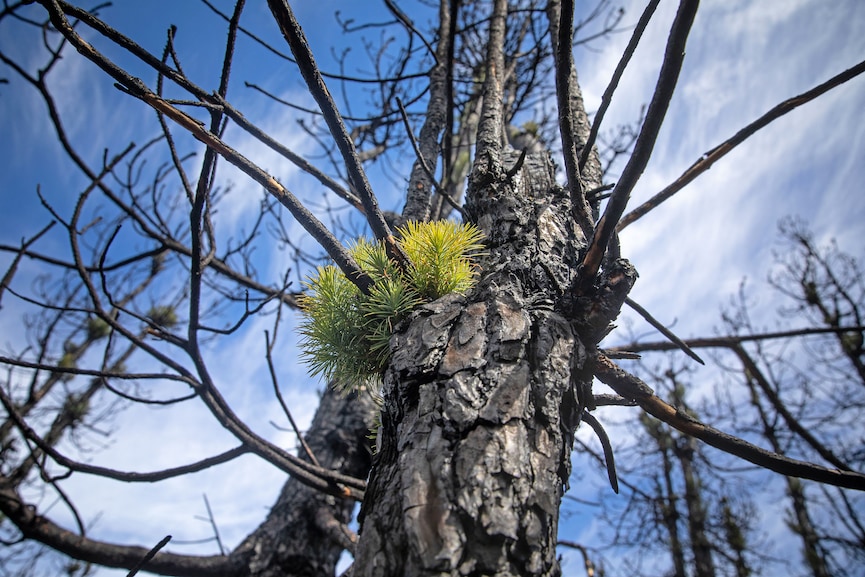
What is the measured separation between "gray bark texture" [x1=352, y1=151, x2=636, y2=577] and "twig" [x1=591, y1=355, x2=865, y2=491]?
0.08 m

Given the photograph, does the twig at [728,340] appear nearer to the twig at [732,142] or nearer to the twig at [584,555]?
the twig at [732,142]

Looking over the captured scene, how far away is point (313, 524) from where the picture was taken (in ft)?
7.25

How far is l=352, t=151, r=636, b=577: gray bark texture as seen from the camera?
71cm

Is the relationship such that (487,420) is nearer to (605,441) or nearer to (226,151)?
(605,441)

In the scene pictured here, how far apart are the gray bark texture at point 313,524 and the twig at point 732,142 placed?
156 centimetres

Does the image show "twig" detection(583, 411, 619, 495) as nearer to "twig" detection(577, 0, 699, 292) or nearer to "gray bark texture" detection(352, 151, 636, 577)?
"gray bark texture" detection(352, 151, 636, 577)

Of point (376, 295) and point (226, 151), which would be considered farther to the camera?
point (376, 295)

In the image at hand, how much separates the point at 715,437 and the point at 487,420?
0.65 m

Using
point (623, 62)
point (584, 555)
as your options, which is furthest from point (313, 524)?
point (623, 62)

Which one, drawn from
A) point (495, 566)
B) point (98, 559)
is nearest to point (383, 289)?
point (495, 566)

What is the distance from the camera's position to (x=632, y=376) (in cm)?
112

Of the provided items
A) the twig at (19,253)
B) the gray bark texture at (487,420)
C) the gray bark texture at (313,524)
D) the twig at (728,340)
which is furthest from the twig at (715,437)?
the twig at (19,253)

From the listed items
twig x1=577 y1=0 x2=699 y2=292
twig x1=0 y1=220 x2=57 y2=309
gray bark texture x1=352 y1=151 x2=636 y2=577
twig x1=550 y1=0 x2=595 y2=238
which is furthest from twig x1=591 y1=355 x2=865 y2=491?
twig x1=0 y1=220 x2=57 y2=309

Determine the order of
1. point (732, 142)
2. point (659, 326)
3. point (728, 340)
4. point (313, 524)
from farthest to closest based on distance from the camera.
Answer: point (313, 524)
point (728, 340)
point (659, 326)
point (732, 142)
